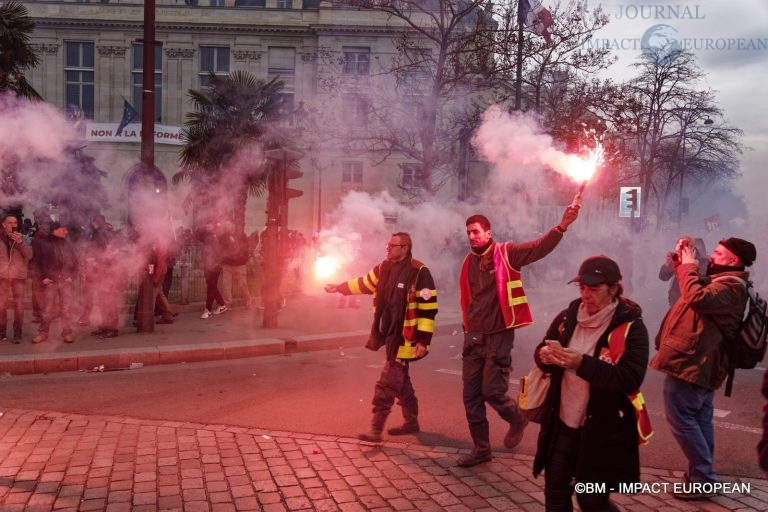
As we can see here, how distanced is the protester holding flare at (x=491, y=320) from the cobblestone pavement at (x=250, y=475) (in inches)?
16.0

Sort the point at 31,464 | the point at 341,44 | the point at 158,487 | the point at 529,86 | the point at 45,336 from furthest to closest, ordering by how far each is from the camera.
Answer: the point at 341,44 < the point at 529,86 < the point at 45,336 < the point at 31,464 < the point at 158,487

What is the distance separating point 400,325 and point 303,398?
5.96ft

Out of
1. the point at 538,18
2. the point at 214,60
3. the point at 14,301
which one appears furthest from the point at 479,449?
the point at 214,60

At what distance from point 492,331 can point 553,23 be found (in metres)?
14.2

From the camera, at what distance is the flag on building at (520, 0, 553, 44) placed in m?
16.1

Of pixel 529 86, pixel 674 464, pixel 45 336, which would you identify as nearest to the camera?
pixel 674 464

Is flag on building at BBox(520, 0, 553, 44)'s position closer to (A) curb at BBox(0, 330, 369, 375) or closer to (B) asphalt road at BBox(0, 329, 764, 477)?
(A) curb at BBox(0, 330, 369, 375)

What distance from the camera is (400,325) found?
17.0 ft

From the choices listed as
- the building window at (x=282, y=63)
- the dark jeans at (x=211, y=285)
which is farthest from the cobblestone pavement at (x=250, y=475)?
the building window at (x=282, y=63)

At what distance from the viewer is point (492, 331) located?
14.9ft

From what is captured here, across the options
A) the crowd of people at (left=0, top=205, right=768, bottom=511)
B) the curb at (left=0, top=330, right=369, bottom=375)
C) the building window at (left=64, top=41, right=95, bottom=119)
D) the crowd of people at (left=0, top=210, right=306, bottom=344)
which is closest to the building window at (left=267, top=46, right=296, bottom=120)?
the building window at (left=64, top=41, right=95, bottom=119)

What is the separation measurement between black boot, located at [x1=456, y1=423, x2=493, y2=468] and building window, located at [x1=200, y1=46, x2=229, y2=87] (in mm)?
36046

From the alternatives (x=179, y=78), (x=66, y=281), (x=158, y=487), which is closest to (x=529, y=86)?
(x=66, y=281)

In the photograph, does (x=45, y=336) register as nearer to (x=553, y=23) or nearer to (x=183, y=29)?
(x=553, y=23)
